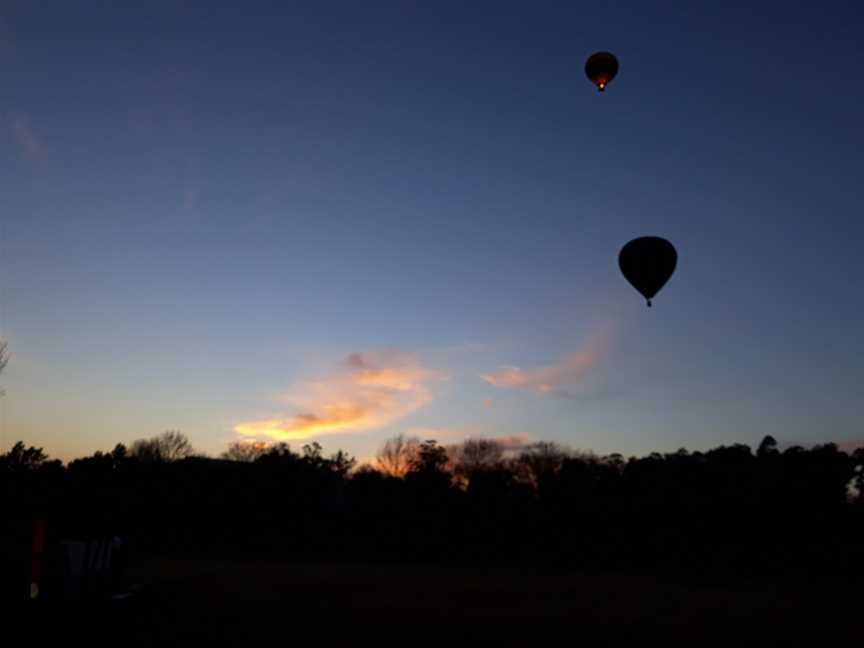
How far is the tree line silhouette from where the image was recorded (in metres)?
29.0

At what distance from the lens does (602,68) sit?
1945 centimetres

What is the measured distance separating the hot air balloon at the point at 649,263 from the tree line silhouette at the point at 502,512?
43.1ft

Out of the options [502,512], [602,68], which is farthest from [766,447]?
[602,68]

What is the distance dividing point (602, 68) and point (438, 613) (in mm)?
15616

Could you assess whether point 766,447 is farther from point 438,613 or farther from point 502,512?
point 438,613

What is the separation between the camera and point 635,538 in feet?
99.7

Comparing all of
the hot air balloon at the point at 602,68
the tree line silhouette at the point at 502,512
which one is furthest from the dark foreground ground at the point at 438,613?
the hot air balloon at the point at 602,68

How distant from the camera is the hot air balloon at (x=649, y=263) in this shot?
744 inches

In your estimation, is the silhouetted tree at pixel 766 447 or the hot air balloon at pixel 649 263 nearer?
the hot air balloon at pixel 649 263

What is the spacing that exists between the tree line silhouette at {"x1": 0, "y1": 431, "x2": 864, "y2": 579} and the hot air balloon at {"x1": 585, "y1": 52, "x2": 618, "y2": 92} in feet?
61.1

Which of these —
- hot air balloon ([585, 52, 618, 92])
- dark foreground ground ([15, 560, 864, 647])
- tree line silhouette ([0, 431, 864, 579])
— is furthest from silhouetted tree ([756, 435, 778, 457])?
hot air balloon ([585, 52, 618, 92])

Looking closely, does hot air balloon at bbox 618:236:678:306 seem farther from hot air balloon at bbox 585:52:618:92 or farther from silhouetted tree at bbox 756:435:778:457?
silhouetted tree at bbox 756:435:778:457

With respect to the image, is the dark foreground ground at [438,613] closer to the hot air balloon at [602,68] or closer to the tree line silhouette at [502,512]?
the tree line silhouette at [502,512]

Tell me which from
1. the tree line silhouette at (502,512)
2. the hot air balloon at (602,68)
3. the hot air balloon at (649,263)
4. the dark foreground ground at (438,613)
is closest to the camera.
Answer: the dark foreground ground at (438,613)
